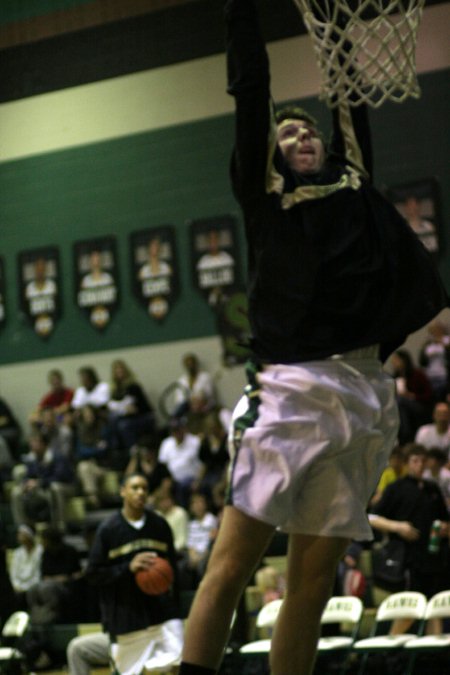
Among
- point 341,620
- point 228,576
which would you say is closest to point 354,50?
point 228,576

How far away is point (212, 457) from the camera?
12789 mm

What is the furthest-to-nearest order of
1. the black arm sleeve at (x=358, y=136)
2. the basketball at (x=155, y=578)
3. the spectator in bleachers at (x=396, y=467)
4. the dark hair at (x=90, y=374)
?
1. the dark hair at (x=90, y=374)
2. the spectator in bleachers at (x=396, y=467)
3. the basketball at (x=155, y=578)
4. the black arm sleeve at (x=358, y=136)

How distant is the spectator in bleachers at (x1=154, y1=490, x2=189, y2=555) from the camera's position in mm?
11445

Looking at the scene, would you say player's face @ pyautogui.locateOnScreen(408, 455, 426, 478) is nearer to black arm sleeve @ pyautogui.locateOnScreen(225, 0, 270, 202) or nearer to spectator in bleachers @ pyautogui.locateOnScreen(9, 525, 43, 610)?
spectator in bleachers @ pyautogui.locateOnScreen(9, 525, 43, 610)

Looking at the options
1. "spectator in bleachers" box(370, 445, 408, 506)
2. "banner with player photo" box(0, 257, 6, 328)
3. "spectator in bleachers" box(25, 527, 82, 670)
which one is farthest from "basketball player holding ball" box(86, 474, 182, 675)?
"banner with player photo" box(0, 257, 6, 328)

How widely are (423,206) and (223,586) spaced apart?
11.9 metres

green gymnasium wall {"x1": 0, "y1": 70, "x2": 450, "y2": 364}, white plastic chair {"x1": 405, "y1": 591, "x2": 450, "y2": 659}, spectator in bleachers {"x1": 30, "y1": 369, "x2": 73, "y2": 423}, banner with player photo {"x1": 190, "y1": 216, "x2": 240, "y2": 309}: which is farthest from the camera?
spectator in bleachers {"x1": 30, "y1": 369, "x2": 73, "y2": 423}

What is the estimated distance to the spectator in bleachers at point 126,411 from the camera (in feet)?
49.1

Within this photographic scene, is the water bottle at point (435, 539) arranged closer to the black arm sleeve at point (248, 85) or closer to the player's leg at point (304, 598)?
the player's leg at point (304, 598)

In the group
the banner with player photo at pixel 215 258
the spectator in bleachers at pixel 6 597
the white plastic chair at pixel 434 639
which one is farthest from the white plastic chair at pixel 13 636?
the banner with player photo at pixel 215 258

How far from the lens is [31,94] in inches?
637

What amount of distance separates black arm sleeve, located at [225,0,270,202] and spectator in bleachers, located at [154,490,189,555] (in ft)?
28.2

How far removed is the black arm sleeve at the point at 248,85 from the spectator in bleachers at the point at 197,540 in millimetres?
7796

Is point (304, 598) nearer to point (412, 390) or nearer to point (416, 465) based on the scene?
point (416, 465)
